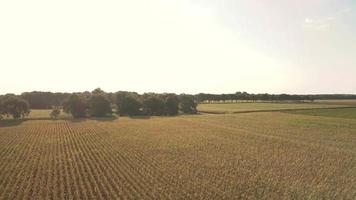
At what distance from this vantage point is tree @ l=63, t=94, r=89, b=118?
4021 inches

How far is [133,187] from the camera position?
79.6 feet

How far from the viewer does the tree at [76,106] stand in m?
102

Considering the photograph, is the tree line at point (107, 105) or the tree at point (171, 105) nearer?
the tree line at point (107, 105)

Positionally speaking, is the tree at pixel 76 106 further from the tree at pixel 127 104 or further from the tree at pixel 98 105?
the tree at pixel 127 104

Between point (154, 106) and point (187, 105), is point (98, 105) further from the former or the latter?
point (187, 105)

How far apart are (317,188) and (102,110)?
9026 centimetres

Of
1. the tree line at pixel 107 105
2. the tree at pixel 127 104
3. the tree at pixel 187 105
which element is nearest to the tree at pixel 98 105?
the tree line at pixel 107 105

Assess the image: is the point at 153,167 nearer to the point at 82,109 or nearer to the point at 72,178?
the point at 72,178

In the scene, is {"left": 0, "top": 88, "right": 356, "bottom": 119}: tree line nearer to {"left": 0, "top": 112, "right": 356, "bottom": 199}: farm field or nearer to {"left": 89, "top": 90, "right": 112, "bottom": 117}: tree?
{"left": 89, "top": 90, "right": 112, "bottom": 117}: tree

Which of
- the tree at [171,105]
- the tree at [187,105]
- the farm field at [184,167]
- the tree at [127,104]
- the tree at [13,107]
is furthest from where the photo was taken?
the tree at [187,105]

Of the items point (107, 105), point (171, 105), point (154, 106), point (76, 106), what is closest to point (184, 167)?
point (76, 106)

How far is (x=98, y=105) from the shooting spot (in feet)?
354

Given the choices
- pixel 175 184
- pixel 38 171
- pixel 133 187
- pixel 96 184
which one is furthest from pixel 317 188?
pixel 38 171

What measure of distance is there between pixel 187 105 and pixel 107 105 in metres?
26.3
